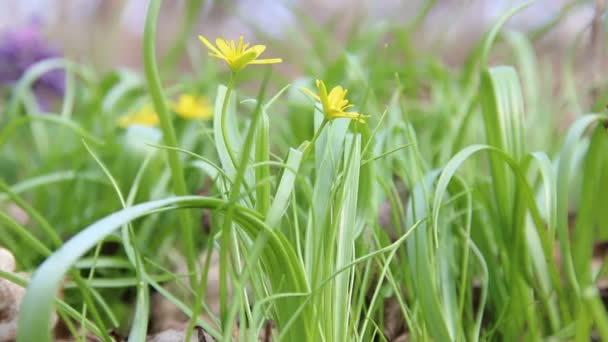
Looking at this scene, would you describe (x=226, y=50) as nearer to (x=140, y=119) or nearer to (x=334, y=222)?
(x=334, y=222)

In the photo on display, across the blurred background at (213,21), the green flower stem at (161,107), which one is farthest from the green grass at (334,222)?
the blurred background at (213,21)

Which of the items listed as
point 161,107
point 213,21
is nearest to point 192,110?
point 161,107

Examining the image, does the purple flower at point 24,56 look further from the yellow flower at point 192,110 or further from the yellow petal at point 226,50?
the yellow petal at point 226,50

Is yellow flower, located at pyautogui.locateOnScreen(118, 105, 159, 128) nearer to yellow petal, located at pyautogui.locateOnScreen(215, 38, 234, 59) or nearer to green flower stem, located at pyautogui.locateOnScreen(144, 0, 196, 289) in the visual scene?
green flower stem, located at pyautogui.locateOnScreen(144, 0, 196, 289)

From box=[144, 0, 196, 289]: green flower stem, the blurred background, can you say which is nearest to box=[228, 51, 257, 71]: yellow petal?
box=[144, 0, 196, 289]: green flower stem

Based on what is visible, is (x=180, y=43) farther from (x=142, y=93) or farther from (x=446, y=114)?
(x=446, y=114)

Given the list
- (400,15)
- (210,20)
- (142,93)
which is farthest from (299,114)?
(210,20)

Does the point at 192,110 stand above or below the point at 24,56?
below
